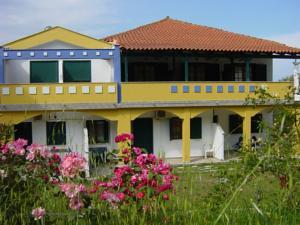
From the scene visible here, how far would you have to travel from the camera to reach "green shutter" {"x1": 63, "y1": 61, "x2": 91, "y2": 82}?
19.7 meters

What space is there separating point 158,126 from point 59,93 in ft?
16.5

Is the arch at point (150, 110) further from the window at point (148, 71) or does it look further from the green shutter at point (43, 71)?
the green shutter at point (43, 71)

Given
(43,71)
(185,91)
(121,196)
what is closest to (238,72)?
(185,91)

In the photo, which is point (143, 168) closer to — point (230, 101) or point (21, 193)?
point (21, 193)

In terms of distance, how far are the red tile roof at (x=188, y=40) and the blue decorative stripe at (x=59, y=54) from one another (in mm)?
1078

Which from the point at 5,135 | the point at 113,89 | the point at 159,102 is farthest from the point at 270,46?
the point at 5,135

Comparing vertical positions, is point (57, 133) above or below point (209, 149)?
above

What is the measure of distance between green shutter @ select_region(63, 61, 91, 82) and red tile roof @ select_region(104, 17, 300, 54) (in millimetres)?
1812

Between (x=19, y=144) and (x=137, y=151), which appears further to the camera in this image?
(x=137, y=151)

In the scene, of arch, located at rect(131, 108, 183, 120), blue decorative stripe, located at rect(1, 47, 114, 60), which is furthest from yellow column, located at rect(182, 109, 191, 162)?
blue decorative stripe, located at rect(1, 47, 114, 60)

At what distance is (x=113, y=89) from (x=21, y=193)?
51.0ft

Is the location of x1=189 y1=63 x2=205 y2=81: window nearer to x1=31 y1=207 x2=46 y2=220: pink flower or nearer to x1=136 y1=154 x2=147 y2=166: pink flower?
x1=136 y1=154 x2=147 y2=166: pink flower

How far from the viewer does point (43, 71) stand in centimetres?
1948

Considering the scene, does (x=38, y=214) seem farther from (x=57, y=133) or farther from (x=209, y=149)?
(x=209, y=149)
